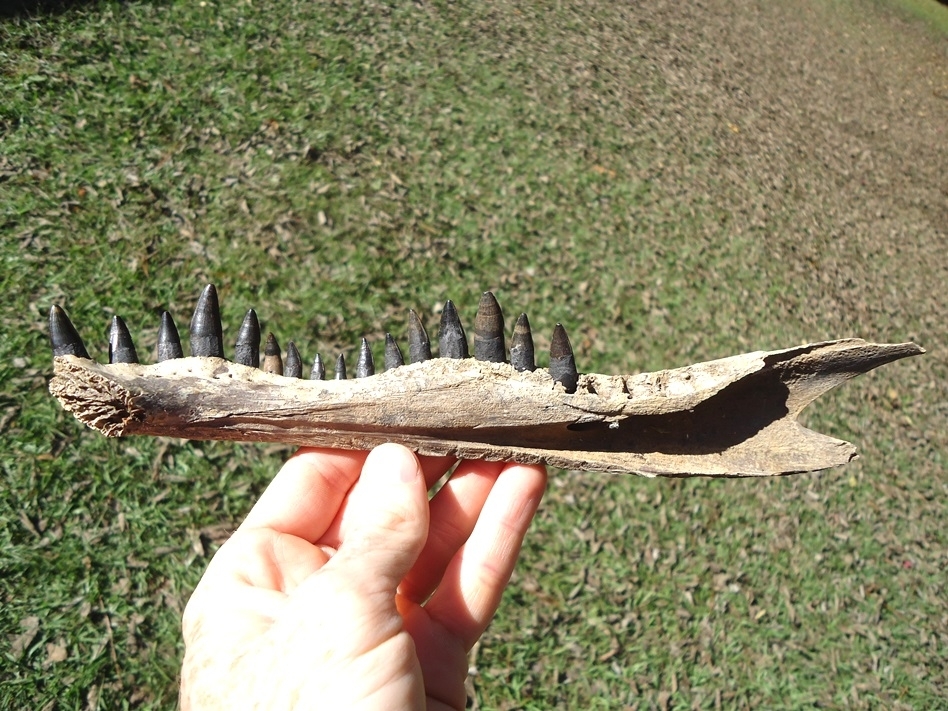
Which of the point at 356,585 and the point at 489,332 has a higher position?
the point at 489,332

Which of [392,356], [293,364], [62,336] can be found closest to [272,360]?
[293,364]

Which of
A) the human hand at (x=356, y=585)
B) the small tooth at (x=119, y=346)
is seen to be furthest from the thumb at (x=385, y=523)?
the small tooth at (x=119, y=346)

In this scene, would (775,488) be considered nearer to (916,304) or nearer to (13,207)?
(916,304)

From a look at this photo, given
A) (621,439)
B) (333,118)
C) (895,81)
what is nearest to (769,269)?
(333,118)

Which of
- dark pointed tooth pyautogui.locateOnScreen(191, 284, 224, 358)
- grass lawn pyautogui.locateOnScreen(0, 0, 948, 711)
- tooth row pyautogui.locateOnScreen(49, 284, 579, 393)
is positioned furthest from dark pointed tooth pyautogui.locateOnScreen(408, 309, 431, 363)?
grass lawn pyautogui.locateOnScreen(0, 0, 948, 711)

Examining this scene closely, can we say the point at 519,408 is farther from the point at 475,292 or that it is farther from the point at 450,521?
the point at 475,292

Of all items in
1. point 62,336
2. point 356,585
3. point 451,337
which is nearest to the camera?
point 356,585
